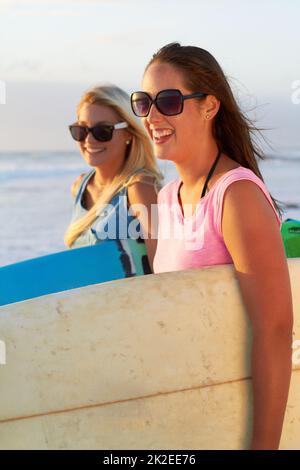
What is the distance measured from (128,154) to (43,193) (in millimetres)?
8503

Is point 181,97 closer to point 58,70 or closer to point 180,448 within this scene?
point 180,448

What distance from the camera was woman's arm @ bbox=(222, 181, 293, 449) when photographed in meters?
1.90

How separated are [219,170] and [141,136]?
175cm

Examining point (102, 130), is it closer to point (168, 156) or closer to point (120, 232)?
point (120, 232)

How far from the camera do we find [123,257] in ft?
11.2

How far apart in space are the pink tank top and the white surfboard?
2.3 inches

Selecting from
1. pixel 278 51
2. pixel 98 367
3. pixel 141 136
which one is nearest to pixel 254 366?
pixel 98 367

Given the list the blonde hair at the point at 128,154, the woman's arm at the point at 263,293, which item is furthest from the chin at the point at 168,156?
the blonde hair at the point at 128,154

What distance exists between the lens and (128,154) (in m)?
3.89

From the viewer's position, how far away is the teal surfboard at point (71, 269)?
3.28 meters

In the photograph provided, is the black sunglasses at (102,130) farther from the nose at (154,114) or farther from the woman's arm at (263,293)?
the woman's arm at (263,293)

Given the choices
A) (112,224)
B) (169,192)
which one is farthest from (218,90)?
(112,224)

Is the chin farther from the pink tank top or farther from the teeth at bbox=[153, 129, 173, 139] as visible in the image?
the pink tank top

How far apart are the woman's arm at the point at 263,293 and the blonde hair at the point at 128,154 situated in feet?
5.61
